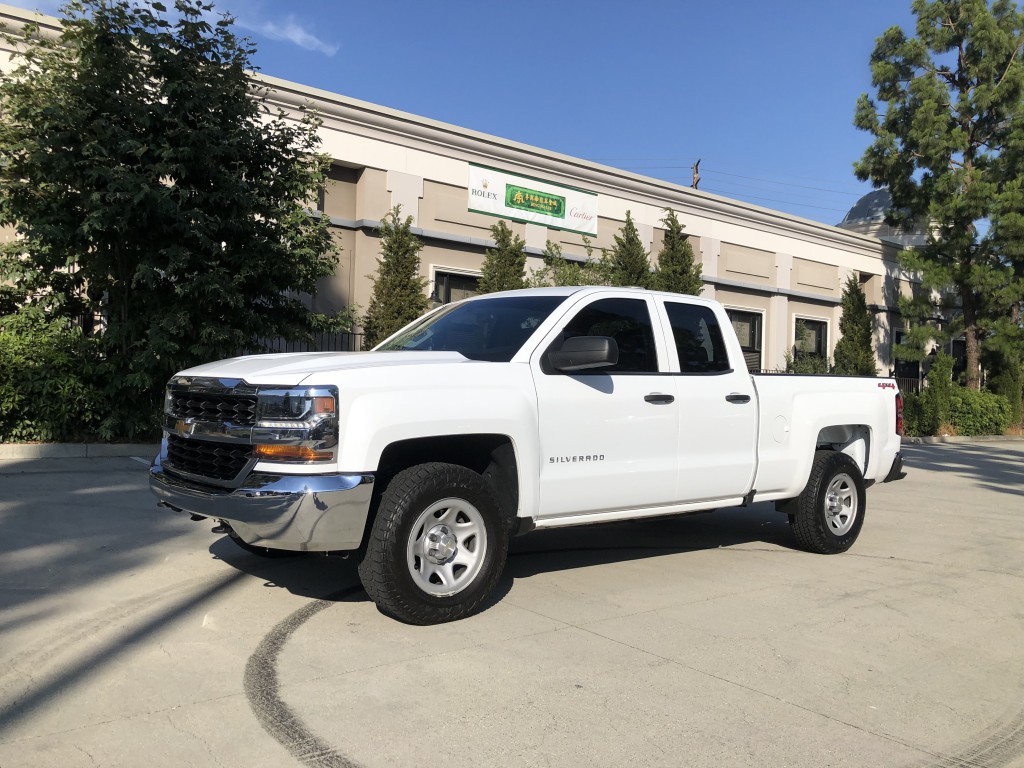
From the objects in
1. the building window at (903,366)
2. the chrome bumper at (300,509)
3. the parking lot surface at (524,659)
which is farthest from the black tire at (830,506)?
the building window at (903,366)

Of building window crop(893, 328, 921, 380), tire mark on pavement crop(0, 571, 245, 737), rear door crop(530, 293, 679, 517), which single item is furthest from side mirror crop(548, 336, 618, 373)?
building window crop(893, 328, 921, 380)

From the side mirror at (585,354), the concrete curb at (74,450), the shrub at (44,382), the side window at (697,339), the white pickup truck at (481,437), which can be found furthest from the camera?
the shrub at (44,382)

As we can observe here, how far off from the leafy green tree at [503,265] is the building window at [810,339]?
1221 centimetres

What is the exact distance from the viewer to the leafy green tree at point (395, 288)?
57.7 ft

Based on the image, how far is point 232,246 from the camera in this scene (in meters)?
12.3

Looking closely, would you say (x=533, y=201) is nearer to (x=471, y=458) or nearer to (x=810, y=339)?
(x=810, y=339)

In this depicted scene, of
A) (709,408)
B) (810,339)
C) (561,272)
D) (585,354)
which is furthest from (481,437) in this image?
(810,339)

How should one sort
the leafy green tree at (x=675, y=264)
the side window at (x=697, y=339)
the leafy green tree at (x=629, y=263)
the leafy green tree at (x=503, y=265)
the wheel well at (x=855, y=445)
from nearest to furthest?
the side window at (x=697, y=339) < the wheel well at (x=855, y=445) < the leafy green tree at (x=503, y=265) < the leafy green tree at (x=629, y=263) < the leafy green tree at (x=675, y=264)

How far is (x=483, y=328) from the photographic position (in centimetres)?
598

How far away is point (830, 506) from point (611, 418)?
9.09ft

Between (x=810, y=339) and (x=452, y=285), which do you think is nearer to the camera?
(x=452, y=285)

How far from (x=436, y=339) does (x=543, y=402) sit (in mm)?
1115

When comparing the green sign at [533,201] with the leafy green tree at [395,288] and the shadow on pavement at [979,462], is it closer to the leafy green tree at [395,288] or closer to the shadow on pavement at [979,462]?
the leafy green tree at [395,288]

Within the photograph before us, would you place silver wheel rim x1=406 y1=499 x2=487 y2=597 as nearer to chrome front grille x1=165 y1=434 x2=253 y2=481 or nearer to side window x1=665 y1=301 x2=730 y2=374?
chrome front grille x1=165 y1=434 x2=253 y2=481
